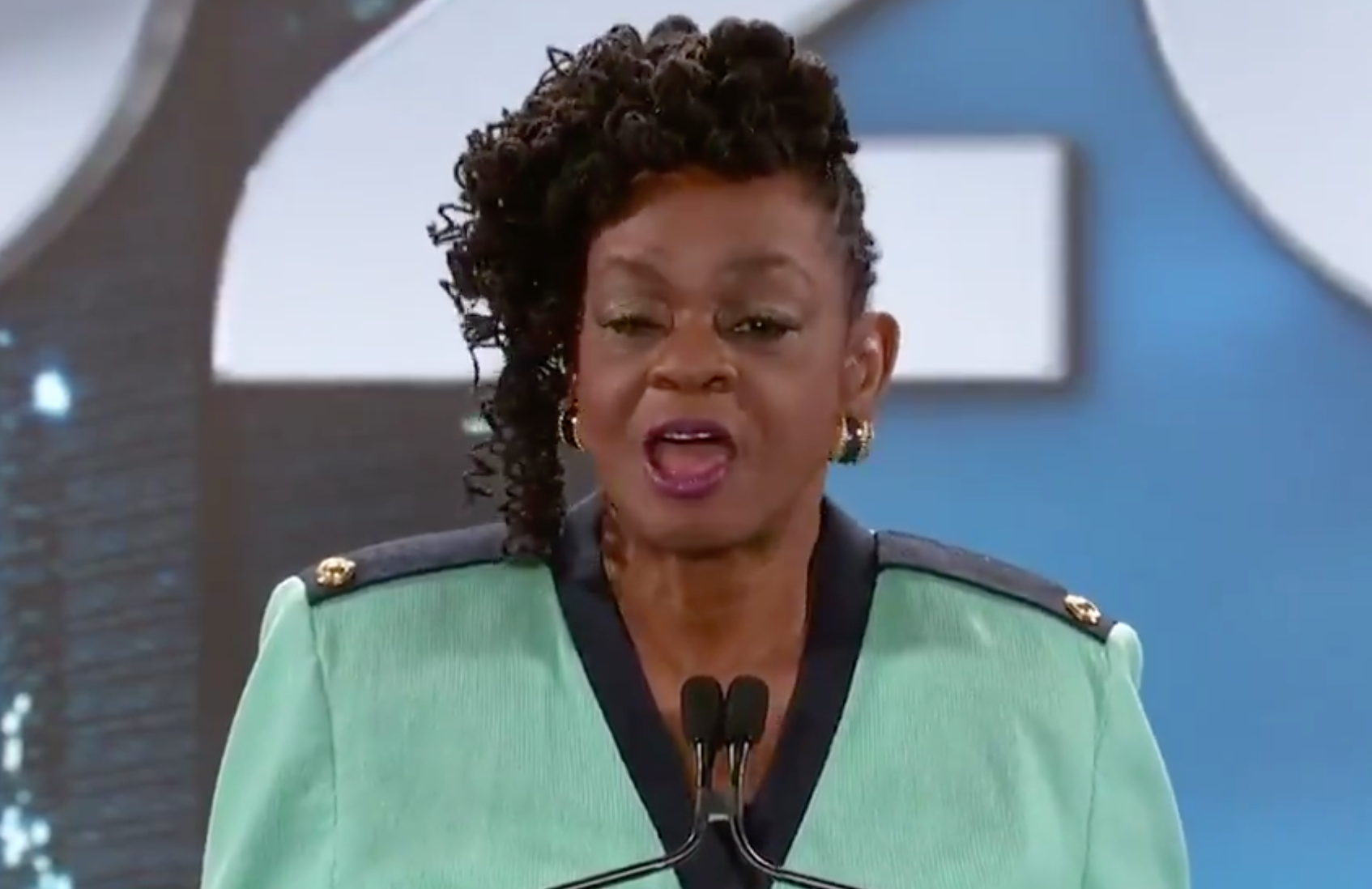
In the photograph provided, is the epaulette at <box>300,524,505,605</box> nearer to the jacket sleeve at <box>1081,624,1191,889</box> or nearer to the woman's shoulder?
the woman's shoulder

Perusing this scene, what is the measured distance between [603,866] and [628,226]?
33 cm

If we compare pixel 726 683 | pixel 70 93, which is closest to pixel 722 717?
pixel 726 683

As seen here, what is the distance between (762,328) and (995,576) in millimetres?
241

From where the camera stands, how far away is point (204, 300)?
5.13ft

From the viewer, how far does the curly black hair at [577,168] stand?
3.10ft

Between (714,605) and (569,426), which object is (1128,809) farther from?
(569,426)

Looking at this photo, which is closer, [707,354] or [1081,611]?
[707,354]

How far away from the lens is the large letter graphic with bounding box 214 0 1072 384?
5.17ft

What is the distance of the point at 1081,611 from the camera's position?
1061mm

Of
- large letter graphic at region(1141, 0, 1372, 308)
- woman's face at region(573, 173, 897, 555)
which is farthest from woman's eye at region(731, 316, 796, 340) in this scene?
large letter graphic at region(1141, 0, 1372, 308)

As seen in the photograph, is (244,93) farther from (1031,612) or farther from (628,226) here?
(1031,612)

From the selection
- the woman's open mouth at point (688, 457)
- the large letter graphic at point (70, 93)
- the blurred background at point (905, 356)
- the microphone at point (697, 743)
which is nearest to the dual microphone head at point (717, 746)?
the microphone at point (697, 743)

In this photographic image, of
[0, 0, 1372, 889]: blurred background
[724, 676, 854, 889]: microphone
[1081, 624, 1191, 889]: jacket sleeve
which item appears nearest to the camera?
[724, 676, 854, 889]: microphone

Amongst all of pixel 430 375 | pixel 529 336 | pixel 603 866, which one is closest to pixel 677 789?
pixel 603 866
